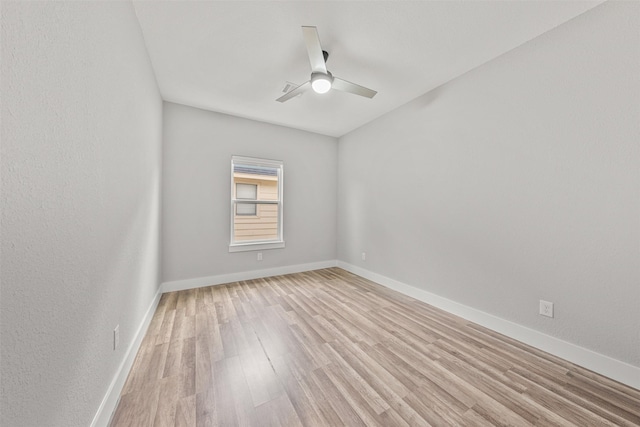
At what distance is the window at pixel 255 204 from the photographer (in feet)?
12.4

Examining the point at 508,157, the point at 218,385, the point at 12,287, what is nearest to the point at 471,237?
Result: the point at 508,157

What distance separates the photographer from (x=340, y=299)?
9.87ft

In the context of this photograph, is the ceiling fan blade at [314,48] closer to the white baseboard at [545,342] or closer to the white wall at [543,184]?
the white wall at [543,184]

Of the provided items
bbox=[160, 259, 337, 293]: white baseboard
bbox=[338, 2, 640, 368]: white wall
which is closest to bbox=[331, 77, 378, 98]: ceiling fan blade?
bbox=[338, 2, 640, 368]: white wall

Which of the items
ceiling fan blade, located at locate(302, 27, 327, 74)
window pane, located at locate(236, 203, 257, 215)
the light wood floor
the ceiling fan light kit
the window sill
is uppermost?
ceiling fan blade, located at locate(302, 27, 327, 74)

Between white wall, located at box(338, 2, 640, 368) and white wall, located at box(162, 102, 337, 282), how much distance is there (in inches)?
74.7

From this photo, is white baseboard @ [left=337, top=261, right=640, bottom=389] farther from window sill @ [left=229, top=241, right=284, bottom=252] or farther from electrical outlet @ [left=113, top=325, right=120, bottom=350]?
electrical outlet @ [left=113, top=325, right=120, bottom=350]

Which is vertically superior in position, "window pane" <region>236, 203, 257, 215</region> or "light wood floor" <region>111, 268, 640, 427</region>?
"window pane" <region>236, 203, 257, 215</region>

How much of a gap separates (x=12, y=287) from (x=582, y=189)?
10.2ft

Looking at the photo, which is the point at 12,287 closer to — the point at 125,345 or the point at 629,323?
the point at 125,345

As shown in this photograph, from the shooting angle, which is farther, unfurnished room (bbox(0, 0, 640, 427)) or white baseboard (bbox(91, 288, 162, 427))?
white baseboard (bbox(91, 288, 162, 427))

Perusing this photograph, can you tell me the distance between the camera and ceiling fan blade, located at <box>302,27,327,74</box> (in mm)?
1648

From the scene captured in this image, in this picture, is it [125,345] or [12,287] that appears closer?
[12,287]

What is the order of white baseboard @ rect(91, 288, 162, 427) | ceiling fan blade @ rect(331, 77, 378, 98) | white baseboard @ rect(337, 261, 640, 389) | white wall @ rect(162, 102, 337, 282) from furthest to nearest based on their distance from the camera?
white wall @ rect(162, 102, 337, 282) < ceiling fan blade @ rect(331, 77, 378, 98) < white baseboard @ rect(337, 261, 640, 389) < white baseboard @ rect(91, 288, 162, 427)
